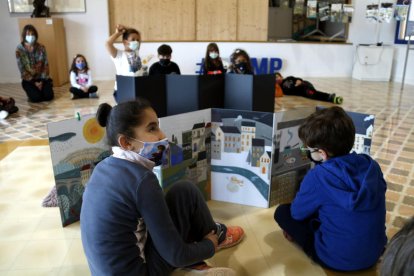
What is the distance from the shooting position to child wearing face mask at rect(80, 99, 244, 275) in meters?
1.13

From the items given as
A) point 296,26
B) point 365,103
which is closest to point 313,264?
point 365,103

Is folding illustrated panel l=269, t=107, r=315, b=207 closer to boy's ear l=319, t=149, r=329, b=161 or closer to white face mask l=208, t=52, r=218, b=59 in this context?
boy's ear l=319, t=149, r=329, b=161

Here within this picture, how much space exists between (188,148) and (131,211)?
89 centimetres

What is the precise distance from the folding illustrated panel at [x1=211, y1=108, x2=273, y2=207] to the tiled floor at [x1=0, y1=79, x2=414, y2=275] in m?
0.08

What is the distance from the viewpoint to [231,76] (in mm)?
2600

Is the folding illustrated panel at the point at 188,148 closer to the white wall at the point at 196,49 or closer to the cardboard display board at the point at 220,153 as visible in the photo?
the cardboard display board at the point at 220,153

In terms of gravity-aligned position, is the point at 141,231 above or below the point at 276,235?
above

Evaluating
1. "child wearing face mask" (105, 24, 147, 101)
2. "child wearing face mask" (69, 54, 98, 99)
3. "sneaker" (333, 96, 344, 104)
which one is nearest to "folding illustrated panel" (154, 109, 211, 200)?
"child wearing face mask" (105, 24, 147, 101)

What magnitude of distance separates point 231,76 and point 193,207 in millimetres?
1347

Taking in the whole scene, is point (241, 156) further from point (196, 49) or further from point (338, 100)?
point (196, 49)

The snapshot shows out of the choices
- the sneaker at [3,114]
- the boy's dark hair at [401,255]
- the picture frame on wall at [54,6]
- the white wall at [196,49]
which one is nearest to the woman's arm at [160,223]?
the boy's dark hair at [401,255]

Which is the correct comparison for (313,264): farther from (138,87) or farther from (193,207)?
(138,87)

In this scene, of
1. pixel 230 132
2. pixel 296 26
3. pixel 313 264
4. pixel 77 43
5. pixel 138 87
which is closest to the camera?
pixel 313 264

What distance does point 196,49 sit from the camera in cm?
691
